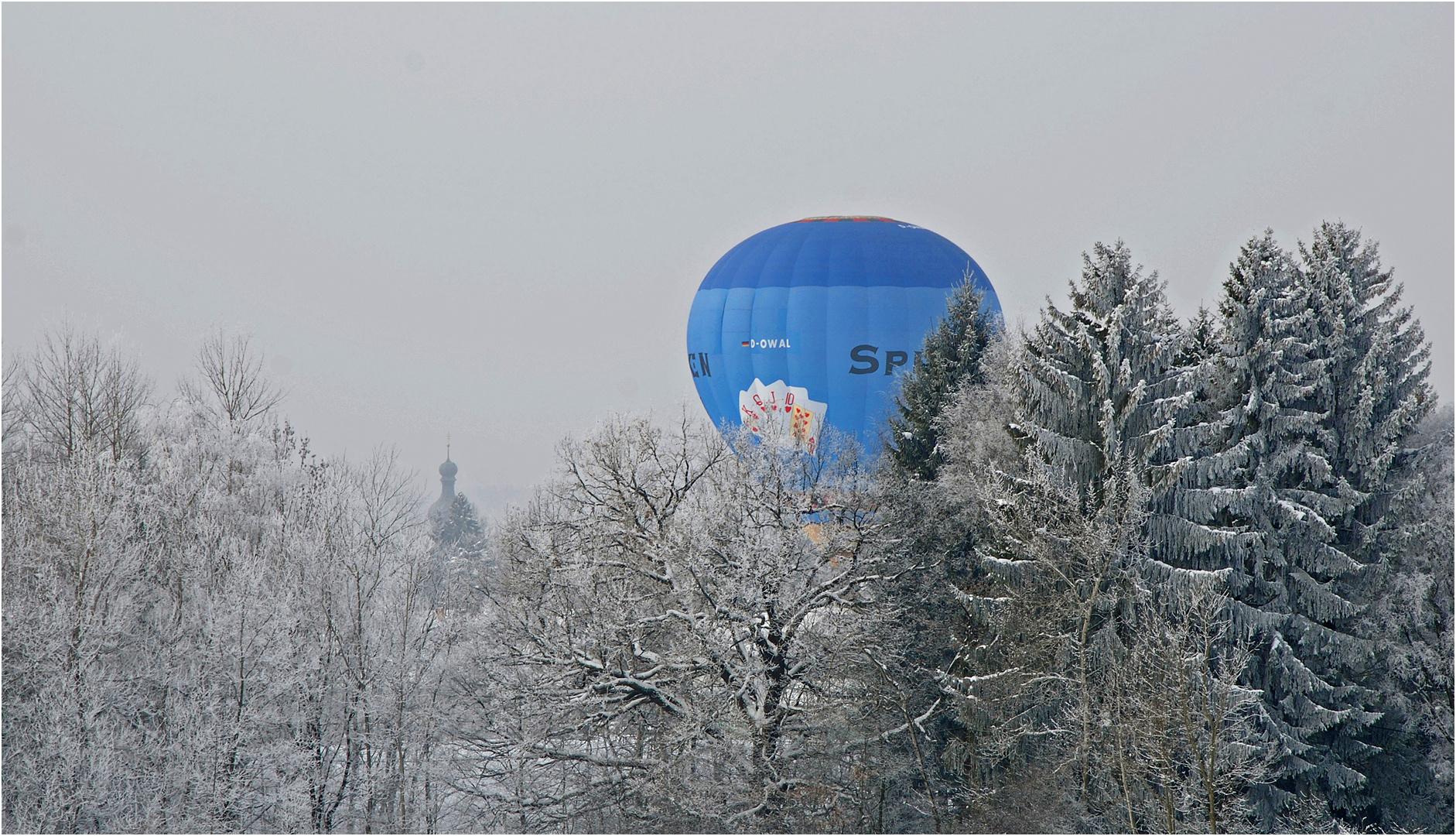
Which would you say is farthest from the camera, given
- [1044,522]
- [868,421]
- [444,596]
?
[868,421]

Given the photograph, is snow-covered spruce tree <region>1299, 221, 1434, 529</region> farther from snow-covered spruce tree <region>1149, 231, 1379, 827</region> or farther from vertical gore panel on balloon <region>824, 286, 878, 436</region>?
vertical gore panel on balloon <region>824, 286, 878, 436</region>

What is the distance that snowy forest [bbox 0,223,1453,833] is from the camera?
17.4 m

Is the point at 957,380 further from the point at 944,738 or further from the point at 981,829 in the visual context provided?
the point at 981,829

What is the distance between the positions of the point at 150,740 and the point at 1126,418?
15.9m

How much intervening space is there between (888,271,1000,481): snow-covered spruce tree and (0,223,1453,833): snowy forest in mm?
91

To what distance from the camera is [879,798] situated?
1839 centimetres

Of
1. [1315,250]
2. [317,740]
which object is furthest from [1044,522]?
[317,740]

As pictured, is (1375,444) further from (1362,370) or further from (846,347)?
(846,347)

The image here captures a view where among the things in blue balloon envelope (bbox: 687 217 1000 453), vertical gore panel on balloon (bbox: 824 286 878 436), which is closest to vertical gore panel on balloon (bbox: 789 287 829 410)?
blue balloon envelope (bbox: 687 217 1000 453)

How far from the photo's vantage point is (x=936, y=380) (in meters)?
21.9

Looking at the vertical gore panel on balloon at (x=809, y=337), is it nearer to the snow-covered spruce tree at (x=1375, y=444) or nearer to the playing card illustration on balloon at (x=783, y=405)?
the playing card illustration on balloon at (x=783, y=405)

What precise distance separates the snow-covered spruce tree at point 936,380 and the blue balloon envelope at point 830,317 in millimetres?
7901

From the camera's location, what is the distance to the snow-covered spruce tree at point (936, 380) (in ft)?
70.9

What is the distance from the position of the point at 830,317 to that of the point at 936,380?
33.4ft
